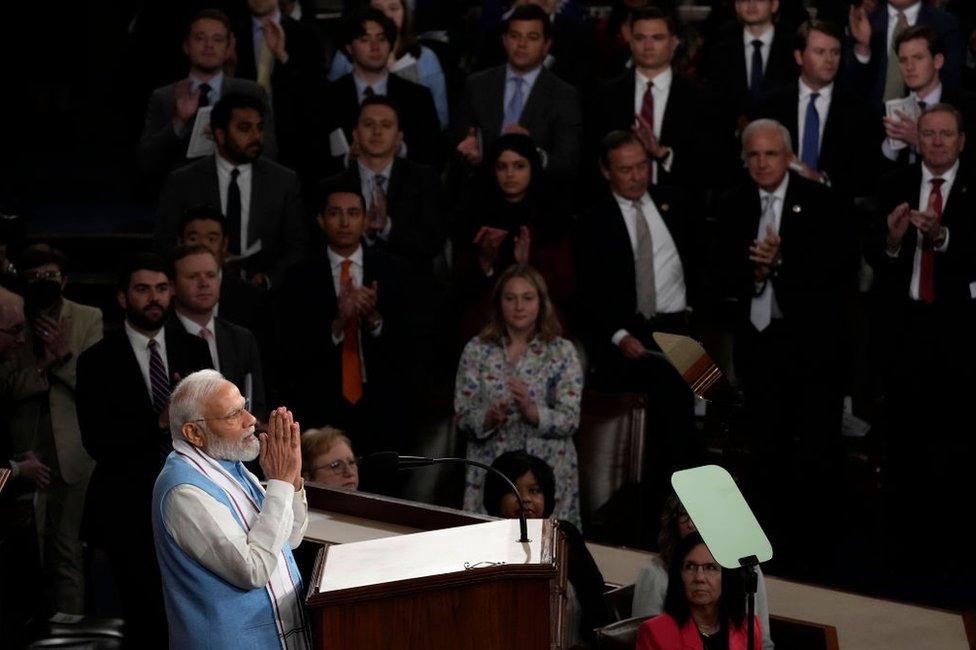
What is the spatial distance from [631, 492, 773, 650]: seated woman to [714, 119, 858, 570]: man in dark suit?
6.55ft

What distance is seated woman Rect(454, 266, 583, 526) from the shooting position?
5836 mm

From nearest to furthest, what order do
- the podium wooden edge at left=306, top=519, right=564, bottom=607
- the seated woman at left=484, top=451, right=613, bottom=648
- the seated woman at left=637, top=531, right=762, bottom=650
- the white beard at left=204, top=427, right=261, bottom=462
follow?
the podium wooden edge at left=306, top=519, right=564, bottom=607 < the white beard at left=204, top=427, right=261, bottom=462 < the seated woman at left=637, top=531, right=762, bottom=650 < the seated woman at left=484, top=451, right=613, bottom=648

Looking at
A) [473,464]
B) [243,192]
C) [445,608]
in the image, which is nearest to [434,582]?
[445,608]

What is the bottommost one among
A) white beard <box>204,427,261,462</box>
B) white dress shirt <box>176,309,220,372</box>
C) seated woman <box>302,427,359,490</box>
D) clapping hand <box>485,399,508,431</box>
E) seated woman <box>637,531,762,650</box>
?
seated woman <box>637,531,762,650</box>

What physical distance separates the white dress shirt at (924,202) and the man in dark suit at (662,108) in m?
1.00

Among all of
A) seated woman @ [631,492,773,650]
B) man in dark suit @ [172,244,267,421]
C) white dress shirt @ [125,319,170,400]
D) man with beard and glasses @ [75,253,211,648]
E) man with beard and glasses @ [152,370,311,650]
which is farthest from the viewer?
man in dark suit @ [172,244,267,421]

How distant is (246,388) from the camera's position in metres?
5.80

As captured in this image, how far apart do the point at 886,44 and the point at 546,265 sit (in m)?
2.15

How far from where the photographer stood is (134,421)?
17.4ft

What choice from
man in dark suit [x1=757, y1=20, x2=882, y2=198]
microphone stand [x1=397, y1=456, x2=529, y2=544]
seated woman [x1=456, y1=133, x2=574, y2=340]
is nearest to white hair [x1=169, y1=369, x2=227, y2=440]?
microphone stand [x1=397, y1=456, x2=529, y2=544]

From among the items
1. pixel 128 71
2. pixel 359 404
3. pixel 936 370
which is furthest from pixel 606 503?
pixel 128 71

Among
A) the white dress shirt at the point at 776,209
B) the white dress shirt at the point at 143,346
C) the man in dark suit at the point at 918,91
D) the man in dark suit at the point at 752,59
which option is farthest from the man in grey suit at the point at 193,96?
the man in dark suit at the point at 918,91

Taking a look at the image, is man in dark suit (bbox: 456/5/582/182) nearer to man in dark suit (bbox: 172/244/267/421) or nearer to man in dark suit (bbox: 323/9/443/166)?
man in dark suit (bbox: 323/9/443/166)

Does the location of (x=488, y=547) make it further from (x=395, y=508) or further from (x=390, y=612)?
(x=395, y=508)
